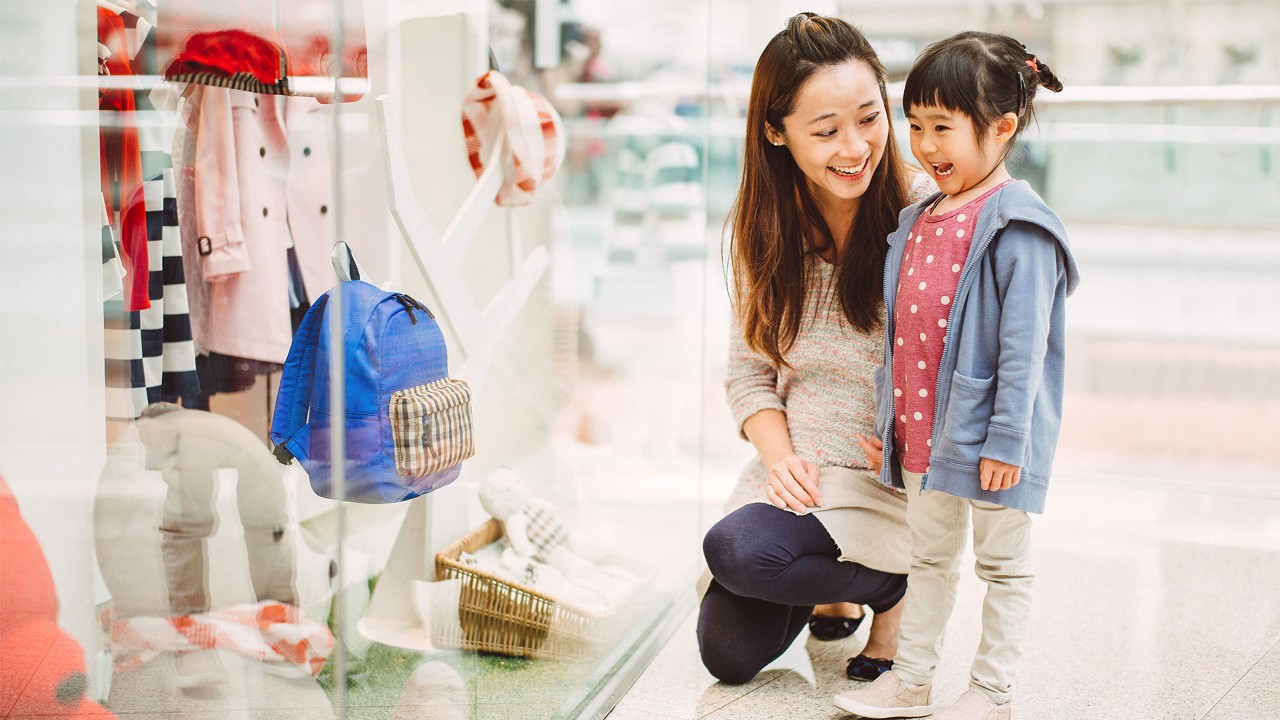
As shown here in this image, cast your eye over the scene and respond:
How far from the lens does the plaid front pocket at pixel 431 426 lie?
1.27 metres

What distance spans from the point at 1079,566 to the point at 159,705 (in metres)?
1.87

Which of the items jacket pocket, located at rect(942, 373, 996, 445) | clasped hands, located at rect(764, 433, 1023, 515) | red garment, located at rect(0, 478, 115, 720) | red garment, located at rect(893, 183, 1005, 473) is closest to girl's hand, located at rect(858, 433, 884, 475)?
clasped hands, located at rect(764, 433, 1023, 515)

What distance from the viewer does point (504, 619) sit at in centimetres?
166

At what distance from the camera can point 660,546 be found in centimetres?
217

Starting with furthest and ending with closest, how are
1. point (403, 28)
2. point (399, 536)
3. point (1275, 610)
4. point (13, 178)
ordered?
point (1275, 610) < point (399, 536) < point (403, 28) < point (13, 178)

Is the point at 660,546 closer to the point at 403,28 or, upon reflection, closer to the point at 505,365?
the point at 505,365

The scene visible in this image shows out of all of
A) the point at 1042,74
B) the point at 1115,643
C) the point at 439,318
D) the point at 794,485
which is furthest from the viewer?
the point at 1115,643

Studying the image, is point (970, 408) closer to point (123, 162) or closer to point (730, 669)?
point (730, 669)

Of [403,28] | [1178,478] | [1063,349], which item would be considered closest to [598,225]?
[403,28]

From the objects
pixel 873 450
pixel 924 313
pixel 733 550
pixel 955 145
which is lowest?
pixel 733 550

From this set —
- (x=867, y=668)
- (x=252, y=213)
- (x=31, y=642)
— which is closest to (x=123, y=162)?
(x=252, y=213)

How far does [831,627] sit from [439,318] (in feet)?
2.98

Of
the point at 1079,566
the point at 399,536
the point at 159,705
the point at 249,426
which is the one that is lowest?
the point at 1079,566

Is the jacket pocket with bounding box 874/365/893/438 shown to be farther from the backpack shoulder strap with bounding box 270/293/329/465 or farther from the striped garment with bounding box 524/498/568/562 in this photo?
the backpack shoulder strap with bounding box 270/293/329/465
